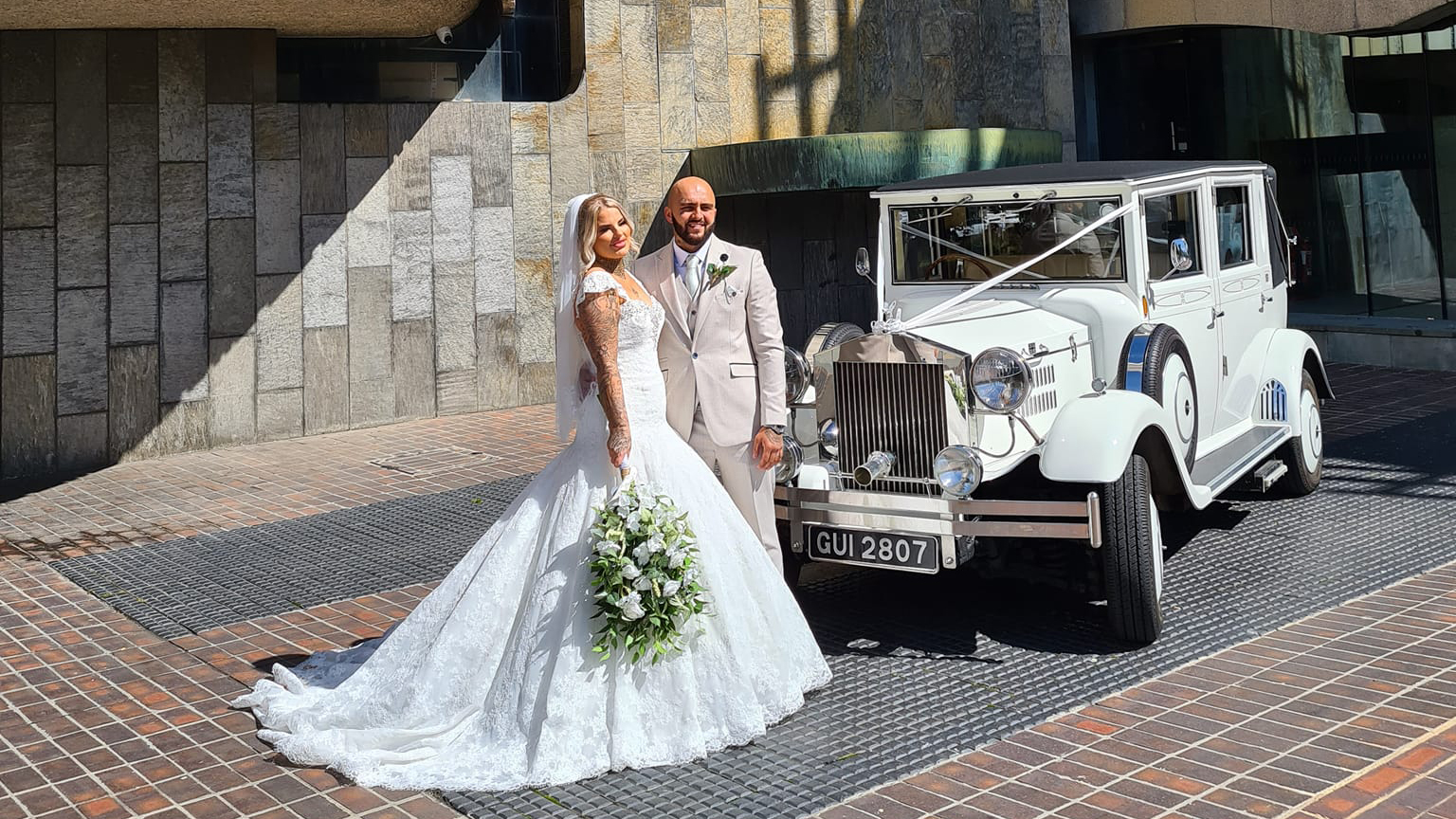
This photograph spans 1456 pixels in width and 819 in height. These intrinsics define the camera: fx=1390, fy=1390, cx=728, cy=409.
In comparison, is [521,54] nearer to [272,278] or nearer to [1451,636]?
[272,278]

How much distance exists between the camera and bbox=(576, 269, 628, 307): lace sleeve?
5.06 m

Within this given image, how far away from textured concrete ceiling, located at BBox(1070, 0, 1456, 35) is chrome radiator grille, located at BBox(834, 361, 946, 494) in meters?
10.6

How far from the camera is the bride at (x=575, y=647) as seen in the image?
475 cm

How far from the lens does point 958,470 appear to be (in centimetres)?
581

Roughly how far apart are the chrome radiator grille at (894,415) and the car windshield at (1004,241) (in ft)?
4.67

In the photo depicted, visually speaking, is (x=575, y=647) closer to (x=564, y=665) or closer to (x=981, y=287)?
(x=564, y=665)

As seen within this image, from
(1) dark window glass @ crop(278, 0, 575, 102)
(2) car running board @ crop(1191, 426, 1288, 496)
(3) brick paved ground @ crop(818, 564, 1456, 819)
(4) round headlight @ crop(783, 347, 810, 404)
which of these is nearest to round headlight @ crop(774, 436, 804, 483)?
(4) round headlight @ crop(783, 347, 810, 404)

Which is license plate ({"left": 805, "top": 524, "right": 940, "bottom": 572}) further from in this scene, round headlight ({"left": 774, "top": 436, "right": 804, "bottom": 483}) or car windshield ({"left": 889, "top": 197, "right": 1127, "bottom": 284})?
car windshield ({"left": 889, "top": 197, "right": 1127, "bottom": 284})

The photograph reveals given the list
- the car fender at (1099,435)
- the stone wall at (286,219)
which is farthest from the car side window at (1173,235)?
the stone wall at (286,219)

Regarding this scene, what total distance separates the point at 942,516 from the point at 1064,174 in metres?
2.30

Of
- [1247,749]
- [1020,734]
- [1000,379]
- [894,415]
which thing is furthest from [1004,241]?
[1247,749]

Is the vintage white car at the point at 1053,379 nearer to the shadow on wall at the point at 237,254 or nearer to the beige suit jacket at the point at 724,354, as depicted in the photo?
the beige suit jacket at the point at 724,354

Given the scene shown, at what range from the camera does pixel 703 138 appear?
14719 millimetres

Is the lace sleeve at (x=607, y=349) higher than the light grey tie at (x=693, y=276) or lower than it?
lower
